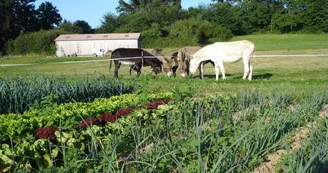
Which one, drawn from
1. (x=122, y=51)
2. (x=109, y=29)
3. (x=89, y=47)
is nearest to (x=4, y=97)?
(x=122, y=51)

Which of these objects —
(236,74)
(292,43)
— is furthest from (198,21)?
(236,74)

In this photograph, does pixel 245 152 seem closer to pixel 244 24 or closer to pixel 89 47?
pixel 89 47

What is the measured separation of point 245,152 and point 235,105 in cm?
259

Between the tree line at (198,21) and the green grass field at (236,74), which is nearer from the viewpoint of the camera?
the green grass field at (236,74)

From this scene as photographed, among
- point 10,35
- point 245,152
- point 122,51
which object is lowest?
point 245,152

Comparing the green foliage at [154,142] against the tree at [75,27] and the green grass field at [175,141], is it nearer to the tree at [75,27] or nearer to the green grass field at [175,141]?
the green grass field at [175,141]

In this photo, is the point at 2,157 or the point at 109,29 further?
the point at 109,29

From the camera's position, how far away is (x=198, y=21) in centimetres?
5909

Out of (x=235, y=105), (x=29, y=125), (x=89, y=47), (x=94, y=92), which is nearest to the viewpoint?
(x=29, y=125)

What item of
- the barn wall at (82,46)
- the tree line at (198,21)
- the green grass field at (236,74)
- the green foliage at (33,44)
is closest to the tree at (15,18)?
the tree line at (198,21)

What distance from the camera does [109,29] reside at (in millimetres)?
72062

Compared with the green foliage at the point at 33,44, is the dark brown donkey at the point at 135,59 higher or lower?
lower

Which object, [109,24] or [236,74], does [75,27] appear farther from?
[236,74]

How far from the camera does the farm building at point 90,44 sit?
47.2m
